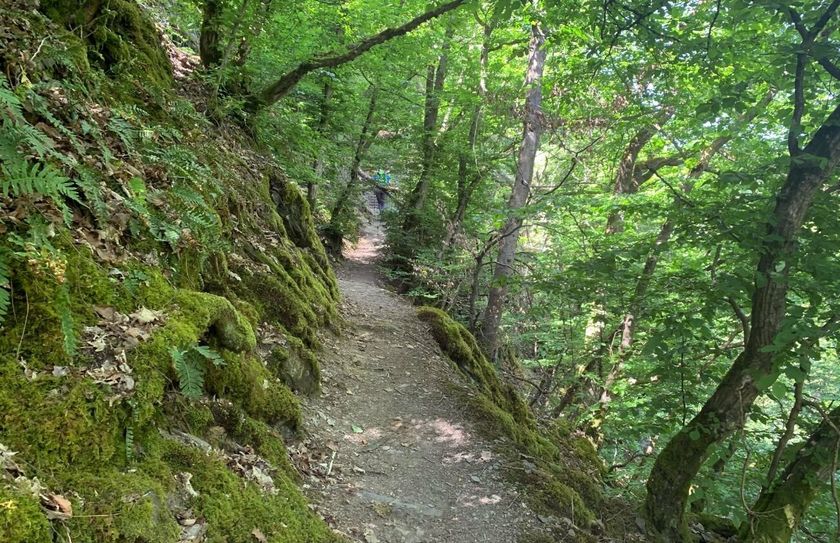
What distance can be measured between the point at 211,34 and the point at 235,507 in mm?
8236

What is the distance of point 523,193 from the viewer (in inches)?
383

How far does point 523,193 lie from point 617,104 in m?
2.48

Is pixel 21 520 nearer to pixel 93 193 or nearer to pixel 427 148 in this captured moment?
pixel 93 193

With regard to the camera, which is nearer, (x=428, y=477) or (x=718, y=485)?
(x=428, y=477)

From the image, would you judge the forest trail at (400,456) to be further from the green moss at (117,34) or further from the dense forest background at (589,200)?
the green moss at (117,34)

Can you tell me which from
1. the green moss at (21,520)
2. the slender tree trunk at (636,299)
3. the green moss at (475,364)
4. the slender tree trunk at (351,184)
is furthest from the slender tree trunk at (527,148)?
the green moss at (21,520)

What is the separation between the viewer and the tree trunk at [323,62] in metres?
8.97

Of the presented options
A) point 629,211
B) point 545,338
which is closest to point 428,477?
point 629,211

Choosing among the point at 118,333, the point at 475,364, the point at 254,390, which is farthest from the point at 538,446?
the point at 118,333

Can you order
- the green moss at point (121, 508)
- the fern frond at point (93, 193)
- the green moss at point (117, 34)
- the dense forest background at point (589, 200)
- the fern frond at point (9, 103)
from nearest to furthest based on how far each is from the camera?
the green moss at point (121, 508) → the fern frond at point (9, 103) → the fern frond at point (93, 193) → the dense forest background at point (589, 200) → the green moss at point (117, 34)

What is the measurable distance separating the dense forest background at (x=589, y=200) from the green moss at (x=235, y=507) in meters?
0.42

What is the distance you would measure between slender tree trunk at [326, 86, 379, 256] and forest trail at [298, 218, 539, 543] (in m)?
8.55

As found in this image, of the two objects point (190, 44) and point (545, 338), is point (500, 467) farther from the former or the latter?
point (190, 44)

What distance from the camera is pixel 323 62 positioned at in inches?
354
